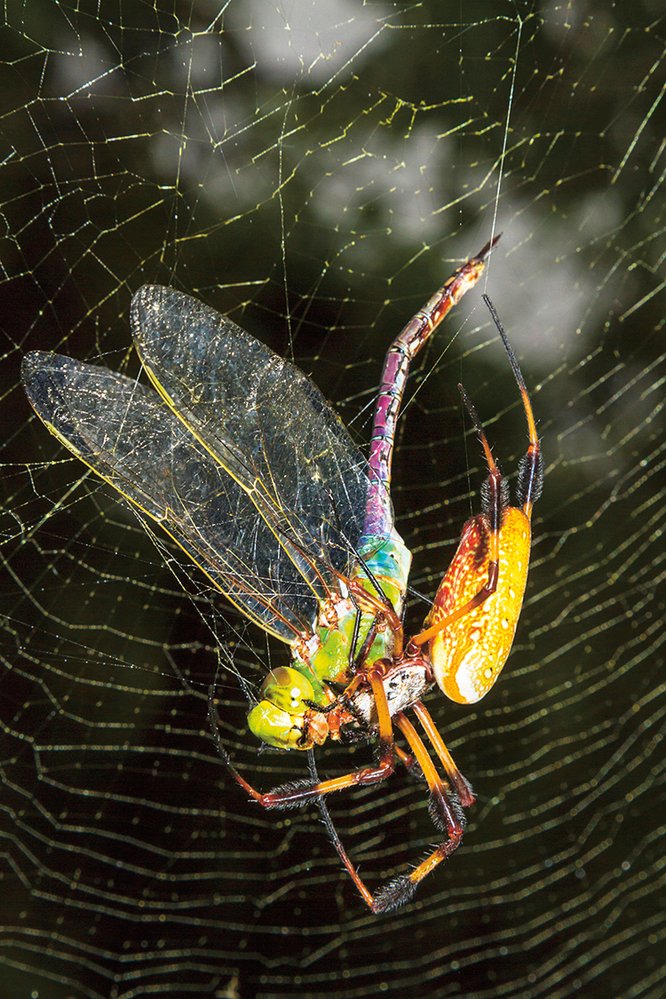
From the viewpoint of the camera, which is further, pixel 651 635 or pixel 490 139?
pixel 651 635

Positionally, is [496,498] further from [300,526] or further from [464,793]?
[464,793]

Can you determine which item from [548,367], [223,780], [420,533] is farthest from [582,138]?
[223,780]

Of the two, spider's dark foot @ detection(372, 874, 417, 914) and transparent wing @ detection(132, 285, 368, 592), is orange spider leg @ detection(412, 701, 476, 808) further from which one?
transparent wing @ detection(132, 285, 368, 592)

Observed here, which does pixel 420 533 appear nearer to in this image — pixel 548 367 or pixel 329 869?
pixel 548 367

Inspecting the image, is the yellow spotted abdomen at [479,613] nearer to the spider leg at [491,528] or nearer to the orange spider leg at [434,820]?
the spider leg at [491,528]

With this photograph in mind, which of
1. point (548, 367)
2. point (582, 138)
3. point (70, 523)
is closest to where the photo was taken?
→ point (70, 523)

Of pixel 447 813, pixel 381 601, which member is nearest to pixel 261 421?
pixel 381 601

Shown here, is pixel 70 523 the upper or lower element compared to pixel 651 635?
upper

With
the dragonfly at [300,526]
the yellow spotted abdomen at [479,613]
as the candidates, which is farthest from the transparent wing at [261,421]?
the yellow spotted abdomen at [479,613]
